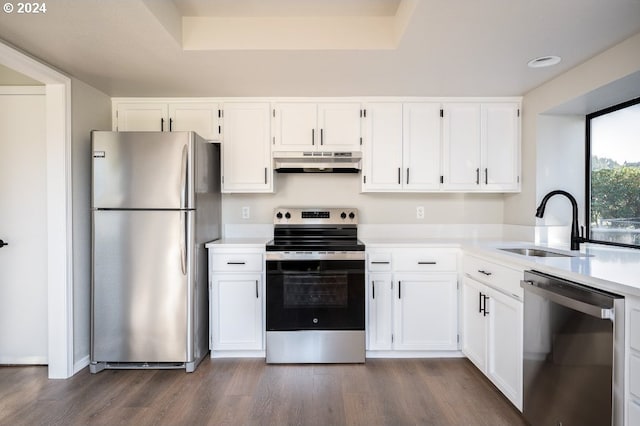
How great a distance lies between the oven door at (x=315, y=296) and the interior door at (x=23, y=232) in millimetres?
1788

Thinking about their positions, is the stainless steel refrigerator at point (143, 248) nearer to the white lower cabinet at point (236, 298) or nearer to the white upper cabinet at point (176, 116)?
the white lower cabinet at point (236, 298)

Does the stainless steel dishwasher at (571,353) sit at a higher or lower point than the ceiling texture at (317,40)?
lower

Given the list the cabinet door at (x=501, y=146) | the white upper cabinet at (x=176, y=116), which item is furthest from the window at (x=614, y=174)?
the white upper cabinet at (x=176, y=116)

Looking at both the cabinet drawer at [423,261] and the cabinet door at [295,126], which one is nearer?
the cabinet drawer at [423,261]

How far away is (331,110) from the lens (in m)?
2.77

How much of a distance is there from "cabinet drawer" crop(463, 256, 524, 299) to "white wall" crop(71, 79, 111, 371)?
296cm

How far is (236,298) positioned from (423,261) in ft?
5.05

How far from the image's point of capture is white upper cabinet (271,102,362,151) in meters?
2.77

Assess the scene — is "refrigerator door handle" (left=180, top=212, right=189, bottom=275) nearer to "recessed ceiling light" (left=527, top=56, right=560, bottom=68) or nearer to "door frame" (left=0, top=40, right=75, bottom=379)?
"door frame" (left=0, top=40, right=75, bottom=379)

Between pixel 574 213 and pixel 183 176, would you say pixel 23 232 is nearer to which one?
pixel 183 176

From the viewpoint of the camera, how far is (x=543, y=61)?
2.10 metres

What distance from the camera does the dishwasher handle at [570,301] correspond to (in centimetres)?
128

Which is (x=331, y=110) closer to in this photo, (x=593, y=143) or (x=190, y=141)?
(x=190, y=141)

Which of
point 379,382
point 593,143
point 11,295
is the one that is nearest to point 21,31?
point 11,295
